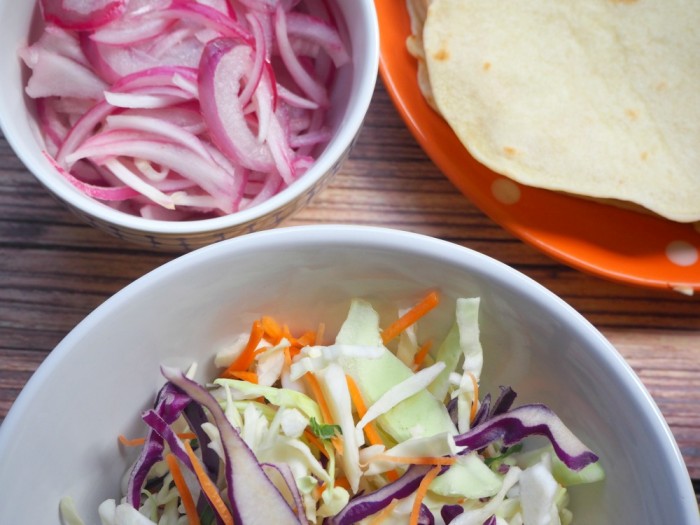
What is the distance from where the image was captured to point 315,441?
86cm

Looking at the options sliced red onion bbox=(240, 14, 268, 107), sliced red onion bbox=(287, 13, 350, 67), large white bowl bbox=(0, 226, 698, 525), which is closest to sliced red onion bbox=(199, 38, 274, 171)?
sliced red onion bbox=(240, 14, 268, 107)

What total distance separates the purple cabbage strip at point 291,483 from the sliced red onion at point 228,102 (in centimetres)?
42

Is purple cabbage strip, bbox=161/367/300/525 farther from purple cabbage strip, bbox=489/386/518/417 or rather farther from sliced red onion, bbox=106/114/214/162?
sliced red onion, bbox=106/114/214/162

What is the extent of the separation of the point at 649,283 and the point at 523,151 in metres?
0.27

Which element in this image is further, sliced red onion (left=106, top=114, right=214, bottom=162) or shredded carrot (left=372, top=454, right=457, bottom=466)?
sliced red onion (left=106, top=114, right=214, bottom=162)

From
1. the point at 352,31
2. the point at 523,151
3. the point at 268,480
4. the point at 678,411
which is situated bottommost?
the point at 678,411

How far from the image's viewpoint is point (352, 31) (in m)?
1.11

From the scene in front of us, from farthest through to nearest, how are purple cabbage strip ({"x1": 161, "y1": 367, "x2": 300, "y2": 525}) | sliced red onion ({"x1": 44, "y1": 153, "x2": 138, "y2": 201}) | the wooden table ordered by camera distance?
the wooden table, sliced red onion ({"x1": 44, "y1": 153, "x2": 138, "y2": 201}), purple cabbage strip ({"x1": 161, "y1": 367, "x2": 300, "y2": 525})

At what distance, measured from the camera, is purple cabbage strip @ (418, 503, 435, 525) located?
2.72 ft

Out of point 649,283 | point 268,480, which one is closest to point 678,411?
point 649,283

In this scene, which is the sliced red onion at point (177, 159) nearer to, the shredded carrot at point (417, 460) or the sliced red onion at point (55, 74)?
the sliced red onion at point (55, 74)

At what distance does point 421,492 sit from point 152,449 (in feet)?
0.98

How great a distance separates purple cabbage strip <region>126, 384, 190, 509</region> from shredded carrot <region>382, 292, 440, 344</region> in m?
0.24

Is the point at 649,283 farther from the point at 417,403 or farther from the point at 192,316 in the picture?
the point at 192,316
